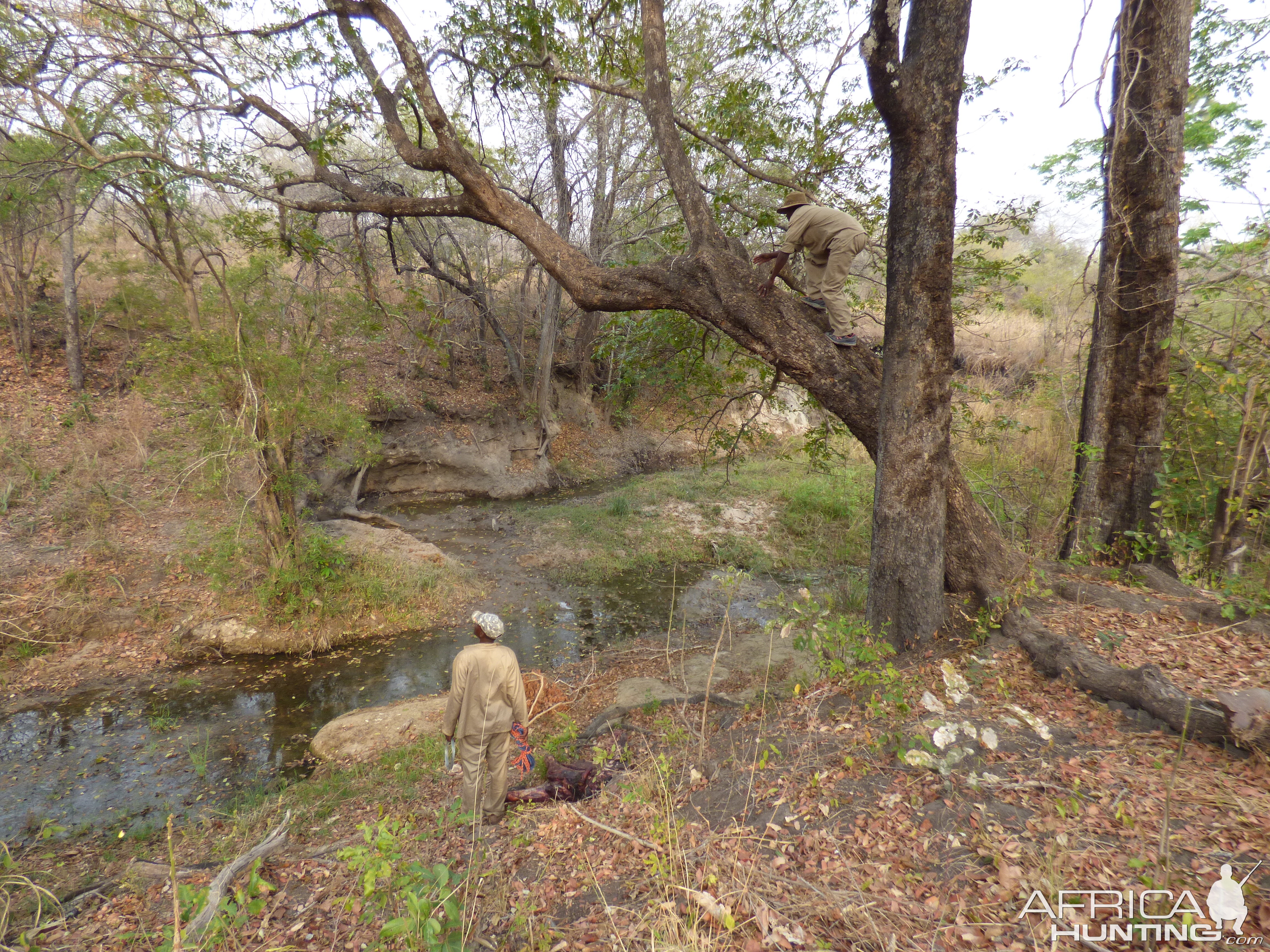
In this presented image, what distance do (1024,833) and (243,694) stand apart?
318 inches

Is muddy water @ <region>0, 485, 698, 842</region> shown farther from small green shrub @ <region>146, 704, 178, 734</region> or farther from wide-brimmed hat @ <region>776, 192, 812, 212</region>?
wide-brimmed hat @ <region>776, 192, 812, 212</region>

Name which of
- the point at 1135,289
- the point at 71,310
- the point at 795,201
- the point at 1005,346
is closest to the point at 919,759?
the point at 795,201

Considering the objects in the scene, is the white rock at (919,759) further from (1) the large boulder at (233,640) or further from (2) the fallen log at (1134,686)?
(1) the large boulder at (233,640)

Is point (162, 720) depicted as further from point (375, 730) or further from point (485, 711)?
point (485, 711)

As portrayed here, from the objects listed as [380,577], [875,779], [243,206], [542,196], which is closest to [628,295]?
[875,779]

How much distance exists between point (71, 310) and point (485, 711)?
1404cm

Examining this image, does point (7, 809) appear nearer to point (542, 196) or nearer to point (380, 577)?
point (380, 577)

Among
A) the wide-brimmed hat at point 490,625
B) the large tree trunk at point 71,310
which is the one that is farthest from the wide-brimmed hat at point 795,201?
the large tree trunk at point 71,310

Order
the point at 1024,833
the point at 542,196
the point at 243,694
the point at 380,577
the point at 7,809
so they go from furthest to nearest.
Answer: the point at 542,196
the point at 380,577
the point at 243,694
the point at 7,809
the point at 1024,833

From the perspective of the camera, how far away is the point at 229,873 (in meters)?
3.18

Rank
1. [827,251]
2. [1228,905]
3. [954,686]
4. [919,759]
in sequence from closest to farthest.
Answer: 1. [1228,905]
2. [919,759]
3. [954,686]
4. [827,251]

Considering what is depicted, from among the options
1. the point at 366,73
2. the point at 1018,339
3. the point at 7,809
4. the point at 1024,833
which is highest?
the point at 366,73

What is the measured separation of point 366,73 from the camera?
5.32 metres

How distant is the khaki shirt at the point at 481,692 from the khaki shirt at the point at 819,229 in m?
4.09
